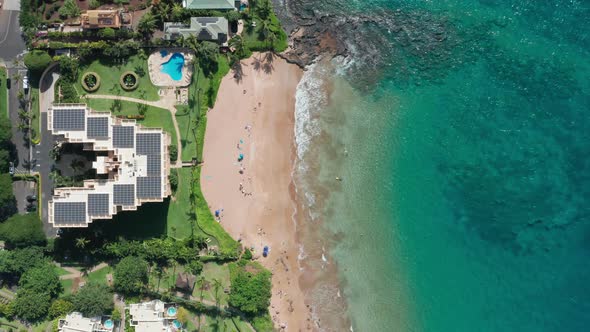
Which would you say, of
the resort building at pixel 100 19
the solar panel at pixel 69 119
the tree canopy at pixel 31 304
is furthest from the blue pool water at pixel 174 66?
the tree canopy at pixel 31 304

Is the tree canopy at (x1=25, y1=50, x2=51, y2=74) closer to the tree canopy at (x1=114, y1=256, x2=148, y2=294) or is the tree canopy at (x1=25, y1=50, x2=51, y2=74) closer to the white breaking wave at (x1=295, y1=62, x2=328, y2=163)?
the tree canopy at (x1=114, y1=256, x2=148, y2=294)

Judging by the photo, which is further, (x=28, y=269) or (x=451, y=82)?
(x=451, y=82)

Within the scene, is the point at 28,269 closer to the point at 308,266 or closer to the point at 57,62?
the point at 57,62

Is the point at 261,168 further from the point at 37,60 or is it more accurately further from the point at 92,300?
the point at 37,60

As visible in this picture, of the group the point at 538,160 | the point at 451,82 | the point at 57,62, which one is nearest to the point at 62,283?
the point at 57,62

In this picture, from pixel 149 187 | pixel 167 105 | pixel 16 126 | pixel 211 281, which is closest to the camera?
pixel 149 187

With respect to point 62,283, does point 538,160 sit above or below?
above

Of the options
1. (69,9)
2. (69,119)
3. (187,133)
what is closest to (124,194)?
(69,119)
